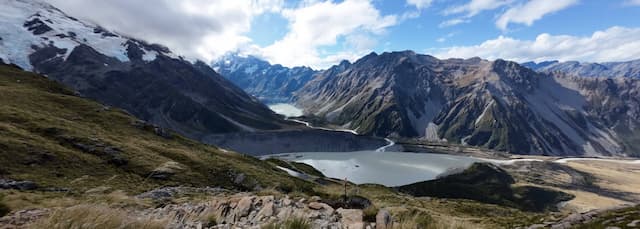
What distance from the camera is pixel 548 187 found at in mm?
177625

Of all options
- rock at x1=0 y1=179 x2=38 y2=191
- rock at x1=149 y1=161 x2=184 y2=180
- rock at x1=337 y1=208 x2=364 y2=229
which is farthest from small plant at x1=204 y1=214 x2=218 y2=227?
rock at x1=149 y1=161 x2=184 y2=180

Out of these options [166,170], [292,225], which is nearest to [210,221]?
[292,225]

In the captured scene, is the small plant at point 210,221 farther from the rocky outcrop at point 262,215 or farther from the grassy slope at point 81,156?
the grassy slope at point 81,156

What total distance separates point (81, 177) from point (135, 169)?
804 centimetres

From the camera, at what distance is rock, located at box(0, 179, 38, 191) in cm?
2314

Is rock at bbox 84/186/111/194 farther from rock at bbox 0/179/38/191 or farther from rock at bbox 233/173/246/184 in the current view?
rock at bbox 233/173/246/184

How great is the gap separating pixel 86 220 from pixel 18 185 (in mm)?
26147

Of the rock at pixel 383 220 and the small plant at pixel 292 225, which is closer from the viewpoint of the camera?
the small plant at pixel 292 225

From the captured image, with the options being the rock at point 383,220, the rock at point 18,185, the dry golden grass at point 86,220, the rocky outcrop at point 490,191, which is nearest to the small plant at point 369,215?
the rock at point 383,220

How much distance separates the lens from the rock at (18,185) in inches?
911

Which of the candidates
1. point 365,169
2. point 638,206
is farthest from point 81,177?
point 365,169

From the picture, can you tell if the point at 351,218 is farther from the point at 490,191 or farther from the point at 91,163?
the point at 490,191

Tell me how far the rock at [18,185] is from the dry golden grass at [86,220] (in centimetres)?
2469

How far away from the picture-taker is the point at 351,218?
955 cm
